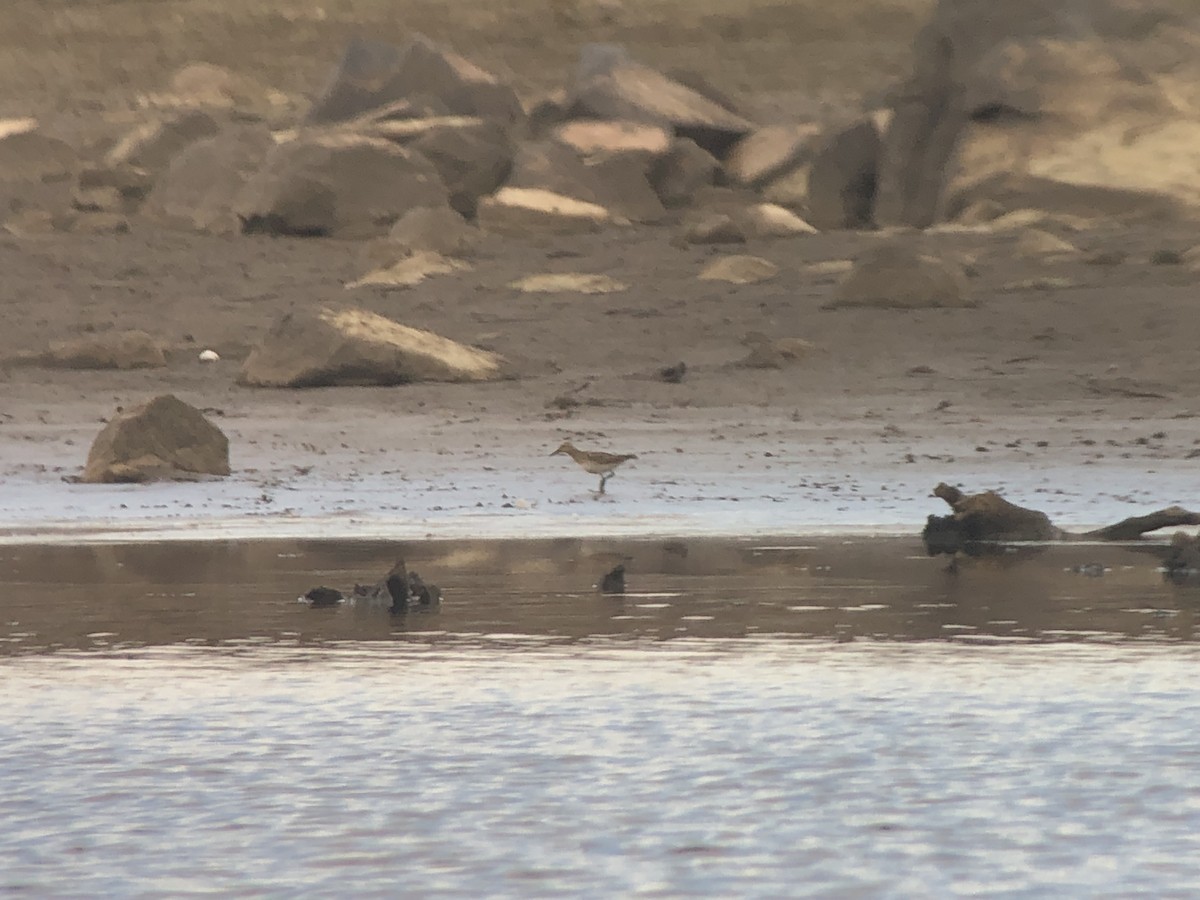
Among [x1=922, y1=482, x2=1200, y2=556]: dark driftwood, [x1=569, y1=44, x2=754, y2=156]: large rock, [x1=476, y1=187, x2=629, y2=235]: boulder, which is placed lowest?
[x1=922, y1=482, x2=1200, y2=556]: dark driftwood

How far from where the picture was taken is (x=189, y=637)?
6.72 m

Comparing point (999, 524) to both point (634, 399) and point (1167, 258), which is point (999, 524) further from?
point (1167, 258)

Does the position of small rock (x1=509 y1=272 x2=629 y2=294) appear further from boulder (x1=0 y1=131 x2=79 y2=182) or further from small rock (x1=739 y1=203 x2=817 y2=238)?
boulder (x1=0 y1=131 x2=79 y2=182)

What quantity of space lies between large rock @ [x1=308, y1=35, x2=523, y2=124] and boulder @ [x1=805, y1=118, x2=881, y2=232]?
491cm

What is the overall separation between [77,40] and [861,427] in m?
35.7

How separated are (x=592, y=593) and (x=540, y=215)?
14.8 m

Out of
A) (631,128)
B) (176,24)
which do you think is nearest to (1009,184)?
(631,128)

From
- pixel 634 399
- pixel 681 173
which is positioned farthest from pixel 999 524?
pixel 681 173

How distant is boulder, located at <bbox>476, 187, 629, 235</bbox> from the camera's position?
22.0 metres

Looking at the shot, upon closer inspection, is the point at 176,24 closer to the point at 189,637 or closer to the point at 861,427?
the point at 861,427

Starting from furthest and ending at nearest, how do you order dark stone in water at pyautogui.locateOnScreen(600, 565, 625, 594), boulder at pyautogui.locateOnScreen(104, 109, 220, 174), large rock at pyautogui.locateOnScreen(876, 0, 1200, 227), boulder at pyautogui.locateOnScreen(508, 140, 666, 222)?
boulder at pyautogui.locateOnScreen(104, 109, 220, 174)
boulder at pyautogui.locateOnScreen(508, 140, 666, 222)
large rock at pyautogui.locateOnScreen(876, 0, 1200, 227)
dark stone in water at pyautogui.locateOnScreen(600, 565, 625, 594)

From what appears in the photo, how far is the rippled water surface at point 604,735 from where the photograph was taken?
4020 mm

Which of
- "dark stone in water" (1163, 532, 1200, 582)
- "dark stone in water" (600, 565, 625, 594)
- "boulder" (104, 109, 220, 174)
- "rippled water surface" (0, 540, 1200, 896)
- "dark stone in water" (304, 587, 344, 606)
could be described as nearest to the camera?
"rippled water surface" (0, 540, 1200, 896)

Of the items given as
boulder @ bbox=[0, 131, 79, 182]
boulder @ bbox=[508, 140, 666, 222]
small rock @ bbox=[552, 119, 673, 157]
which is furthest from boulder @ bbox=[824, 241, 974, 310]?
boulder @ bbox=[0, 131, 79, 182]
